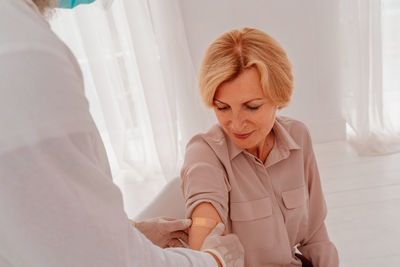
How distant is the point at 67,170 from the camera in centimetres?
57

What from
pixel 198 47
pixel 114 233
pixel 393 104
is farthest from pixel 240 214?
pixel 393 104

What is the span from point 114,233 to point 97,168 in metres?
0.11

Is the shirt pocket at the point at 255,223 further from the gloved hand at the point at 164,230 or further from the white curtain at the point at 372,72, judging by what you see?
the white curtain at the point at 372,72

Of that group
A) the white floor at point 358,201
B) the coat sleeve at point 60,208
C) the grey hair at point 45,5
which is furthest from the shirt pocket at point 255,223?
the white floor at point 358,201

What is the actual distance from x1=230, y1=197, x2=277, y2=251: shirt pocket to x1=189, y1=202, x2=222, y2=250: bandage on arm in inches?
4.8

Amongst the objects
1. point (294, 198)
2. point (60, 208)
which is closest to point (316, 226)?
point (294, 198)

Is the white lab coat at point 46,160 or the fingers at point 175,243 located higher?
the white lab coat at point 46,160

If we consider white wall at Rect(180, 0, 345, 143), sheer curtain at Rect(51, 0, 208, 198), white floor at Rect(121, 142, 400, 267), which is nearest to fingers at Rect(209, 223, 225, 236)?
white floor at Rect(121, 142, 400, 267)

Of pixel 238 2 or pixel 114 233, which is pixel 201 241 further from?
pixel 238 2

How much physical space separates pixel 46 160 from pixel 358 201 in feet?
8.51

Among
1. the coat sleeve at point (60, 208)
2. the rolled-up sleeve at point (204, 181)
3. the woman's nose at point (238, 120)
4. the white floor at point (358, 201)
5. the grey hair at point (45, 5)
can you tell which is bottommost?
the white floor at point (358, 201)

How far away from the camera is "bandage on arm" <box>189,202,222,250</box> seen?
1125mm

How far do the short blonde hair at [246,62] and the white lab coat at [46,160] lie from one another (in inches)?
25.7

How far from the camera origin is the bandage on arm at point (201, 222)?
1.12 m
